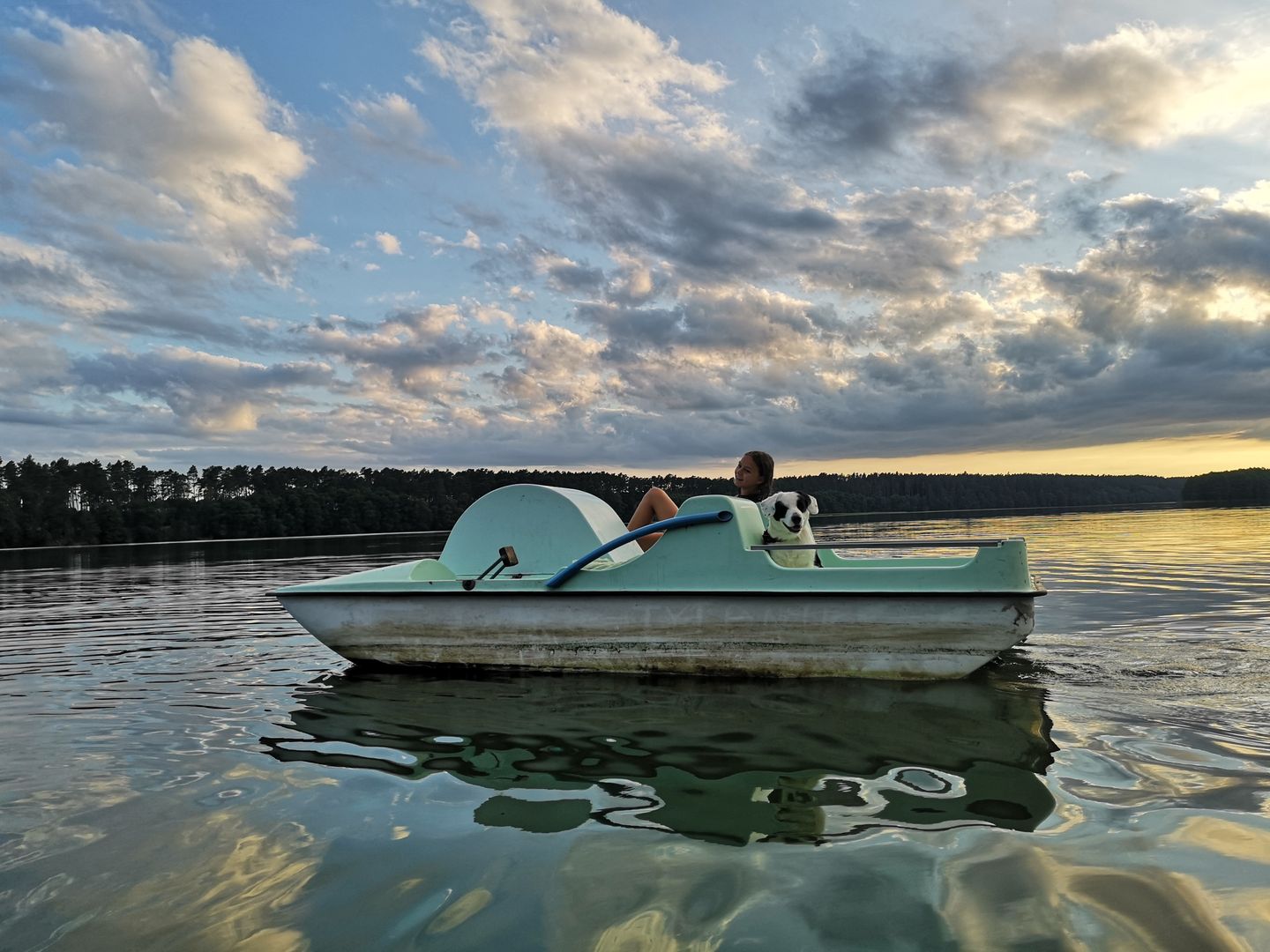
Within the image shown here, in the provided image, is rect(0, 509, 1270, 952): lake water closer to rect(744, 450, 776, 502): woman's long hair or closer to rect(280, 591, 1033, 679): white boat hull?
rect(280, 591, 1033, 679): white boat hull

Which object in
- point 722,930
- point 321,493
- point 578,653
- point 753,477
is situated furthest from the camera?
point 321,493

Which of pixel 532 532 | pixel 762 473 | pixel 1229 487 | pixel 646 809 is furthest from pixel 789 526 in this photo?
pixel 1229 487

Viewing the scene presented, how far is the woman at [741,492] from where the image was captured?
7.14 metres

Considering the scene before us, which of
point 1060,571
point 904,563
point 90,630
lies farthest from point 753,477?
point 1060,571

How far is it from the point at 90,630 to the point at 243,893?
9551 millimetres

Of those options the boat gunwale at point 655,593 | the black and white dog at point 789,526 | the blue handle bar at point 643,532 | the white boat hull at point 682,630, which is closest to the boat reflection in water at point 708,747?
the white boat hull at point 682,630

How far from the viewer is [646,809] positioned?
346cm

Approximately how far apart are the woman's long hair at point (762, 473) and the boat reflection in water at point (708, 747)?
1889 millimetres

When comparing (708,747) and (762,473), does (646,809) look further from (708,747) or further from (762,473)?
(762,473)

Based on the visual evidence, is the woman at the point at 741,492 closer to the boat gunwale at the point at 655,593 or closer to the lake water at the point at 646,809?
the boat gunwale at the point at 655,593

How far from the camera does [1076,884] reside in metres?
2.62

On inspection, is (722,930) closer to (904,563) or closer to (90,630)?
(904,563)

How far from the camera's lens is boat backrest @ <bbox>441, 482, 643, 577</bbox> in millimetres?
7059

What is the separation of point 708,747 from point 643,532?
2147mm
